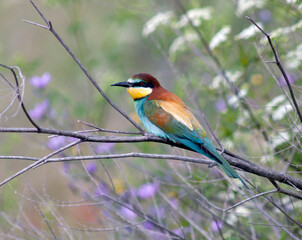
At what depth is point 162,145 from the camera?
3.72 metres

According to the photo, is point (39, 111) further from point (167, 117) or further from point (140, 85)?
point (167, 117)

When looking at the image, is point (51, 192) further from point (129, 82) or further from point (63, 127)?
point (129, 82)

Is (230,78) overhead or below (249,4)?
below

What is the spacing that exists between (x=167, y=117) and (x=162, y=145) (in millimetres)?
1297

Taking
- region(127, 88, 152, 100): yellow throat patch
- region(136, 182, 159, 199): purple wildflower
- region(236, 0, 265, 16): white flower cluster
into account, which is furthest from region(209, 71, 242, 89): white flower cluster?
region(136, 182, 159, 199): purple wildflower

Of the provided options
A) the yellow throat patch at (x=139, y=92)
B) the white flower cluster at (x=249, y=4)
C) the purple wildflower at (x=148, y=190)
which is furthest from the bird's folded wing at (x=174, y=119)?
the white flower cluster at (x=249, y=4)

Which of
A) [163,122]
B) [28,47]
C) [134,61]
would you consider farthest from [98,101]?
[28,47]

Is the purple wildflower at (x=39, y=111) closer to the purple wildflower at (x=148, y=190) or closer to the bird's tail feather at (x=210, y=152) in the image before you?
the purple wildflower at (x=148, y=190)

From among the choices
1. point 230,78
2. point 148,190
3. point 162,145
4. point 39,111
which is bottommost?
point 148,190

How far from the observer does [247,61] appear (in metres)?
3.14

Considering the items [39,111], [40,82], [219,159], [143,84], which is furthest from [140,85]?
[40,82]

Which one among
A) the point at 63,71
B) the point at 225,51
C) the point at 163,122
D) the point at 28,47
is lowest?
the point at 163,122

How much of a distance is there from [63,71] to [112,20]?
3.81 ft

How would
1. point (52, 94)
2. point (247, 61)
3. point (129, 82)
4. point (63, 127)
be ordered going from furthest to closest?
point (52, 94) → point (63, 127) → point (247, 61) → point (129, 82)
